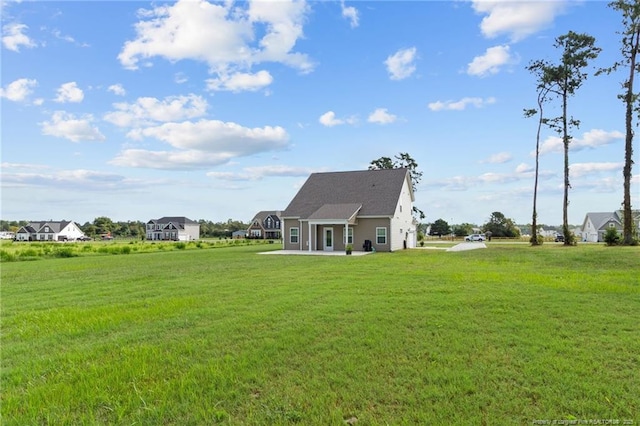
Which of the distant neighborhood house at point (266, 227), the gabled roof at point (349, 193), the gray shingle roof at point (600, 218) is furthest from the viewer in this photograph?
the distant neighborhood house at point (266, 227)

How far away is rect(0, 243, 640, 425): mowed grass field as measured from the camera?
10.8 feet

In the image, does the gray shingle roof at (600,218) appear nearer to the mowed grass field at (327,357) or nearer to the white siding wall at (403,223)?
the white siding wall at (403,223)

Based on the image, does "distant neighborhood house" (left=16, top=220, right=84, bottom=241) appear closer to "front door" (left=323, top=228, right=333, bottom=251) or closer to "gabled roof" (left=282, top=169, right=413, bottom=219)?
"gabled roof" (left=282, top=169, right=413, bottom=219)

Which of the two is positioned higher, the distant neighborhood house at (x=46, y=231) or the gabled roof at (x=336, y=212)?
the gabled roof at (x=336, y=212)

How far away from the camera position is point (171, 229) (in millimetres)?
83250

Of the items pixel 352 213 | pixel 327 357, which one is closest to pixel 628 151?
pixel 352 213

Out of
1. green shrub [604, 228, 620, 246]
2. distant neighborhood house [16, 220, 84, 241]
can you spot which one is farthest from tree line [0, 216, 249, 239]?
green shrub [604, 228, 620, 246]

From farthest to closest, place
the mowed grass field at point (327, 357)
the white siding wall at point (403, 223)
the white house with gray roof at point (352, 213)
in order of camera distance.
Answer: the white siding wall at point (403, 223)
the white house with gray roof at point (352, 213)
the mowed grass field at point (327, 357)

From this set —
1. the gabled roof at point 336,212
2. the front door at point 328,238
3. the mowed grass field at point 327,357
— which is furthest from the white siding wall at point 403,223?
the mowed grass field at point 327,357

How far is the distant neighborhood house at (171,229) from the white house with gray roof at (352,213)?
60.3m

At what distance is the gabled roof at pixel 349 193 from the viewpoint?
27.3m

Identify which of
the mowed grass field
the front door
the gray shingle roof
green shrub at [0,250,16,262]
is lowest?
green shrub at [0,250,16,262]

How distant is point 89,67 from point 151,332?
12679mm

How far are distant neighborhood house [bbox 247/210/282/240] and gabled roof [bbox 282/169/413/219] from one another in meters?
42.8
